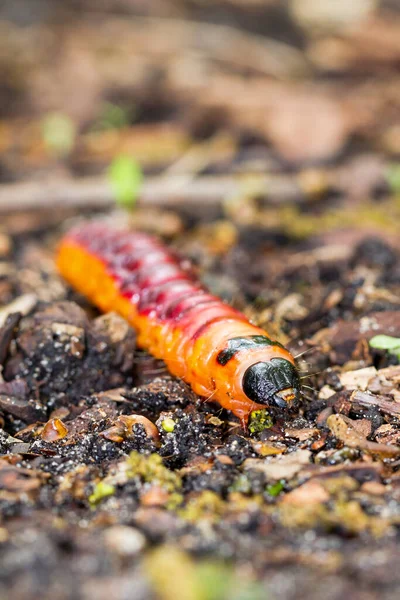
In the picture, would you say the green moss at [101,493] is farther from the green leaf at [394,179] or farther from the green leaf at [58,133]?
the green leaf at [58,133]

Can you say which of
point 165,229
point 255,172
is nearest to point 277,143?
point 255,172

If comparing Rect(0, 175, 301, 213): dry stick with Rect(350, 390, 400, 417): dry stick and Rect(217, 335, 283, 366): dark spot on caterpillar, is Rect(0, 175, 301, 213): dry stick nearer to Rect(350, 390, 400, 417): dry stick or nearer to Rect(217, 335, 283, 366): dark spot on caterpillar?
Rect(217, 335, 283, 366): dark spot on caterpillar

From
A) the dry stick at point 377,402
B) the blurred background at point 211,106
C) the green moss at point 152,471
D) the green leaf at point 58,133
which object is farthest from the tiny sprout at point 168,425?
the green leaf at point 58,133

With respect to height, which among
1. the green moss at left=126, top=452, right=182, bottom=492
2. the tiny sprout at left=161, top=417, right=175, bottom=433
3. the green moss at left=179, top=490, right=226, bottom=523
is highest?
the green moss at left=179, top=490, right=226, bottom=523

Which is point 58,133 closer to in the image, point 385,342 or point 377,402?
point 385,342

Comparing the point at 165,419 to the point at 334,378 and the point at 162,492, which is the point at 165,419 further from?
the point at 334,378

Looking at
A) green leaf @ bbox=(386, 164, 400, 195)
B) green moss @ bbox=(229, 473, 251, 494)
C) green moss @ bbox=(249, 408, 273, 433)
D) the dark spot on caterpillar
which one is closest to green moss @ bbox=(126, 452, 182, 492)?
green moss @ bbox=(229, 473, 251, 494)

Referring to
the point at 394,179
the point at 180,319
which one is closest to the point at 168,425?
the point at 180,319
